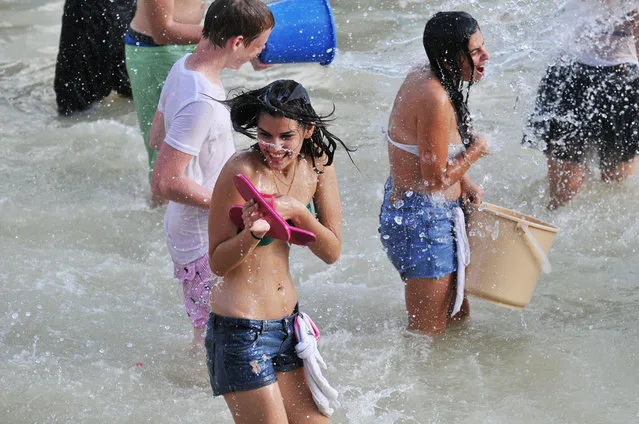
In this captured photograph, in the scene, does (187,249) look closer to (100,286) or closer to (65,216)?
(100,286)

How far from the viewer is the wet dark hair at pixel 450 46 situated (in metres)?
3.88

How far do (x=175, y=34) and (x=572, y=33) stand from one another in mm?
2113

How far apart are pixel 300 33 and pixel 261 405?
1722 mm

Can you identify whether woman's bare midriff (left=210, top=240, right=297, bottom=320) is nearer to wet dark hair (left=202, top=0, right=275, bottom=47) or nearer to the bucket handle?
wet dark hair (left=202, top=0, right=275, bottom=47)

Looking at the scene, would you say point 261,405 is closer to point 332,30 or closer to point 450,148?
point 450,148

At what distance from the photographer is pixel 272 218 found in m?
2.79

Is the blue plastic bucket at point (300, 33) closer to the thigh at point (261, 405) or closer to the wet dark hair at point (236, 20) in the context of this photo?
the wet dark hair at point (236, 20)

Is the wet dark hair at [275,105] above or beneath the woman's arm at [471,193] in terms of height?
above

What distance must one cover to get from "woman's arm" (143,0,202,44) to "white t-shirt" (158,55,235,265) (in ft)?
3.45

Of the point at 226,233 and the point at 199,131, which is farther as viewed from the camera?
the point at 199,131

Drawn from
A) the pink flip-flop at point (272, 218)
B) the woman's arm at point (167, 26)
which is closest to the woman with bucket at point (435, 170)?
the pink flip-flop at point (272, 218)

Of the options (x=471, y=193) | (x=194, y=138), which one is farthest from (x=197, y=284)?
(x=471, y=193)

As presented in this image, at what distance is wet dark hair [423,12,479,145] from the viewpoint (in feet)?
12.7

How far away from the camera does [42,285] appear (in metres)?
4.96
